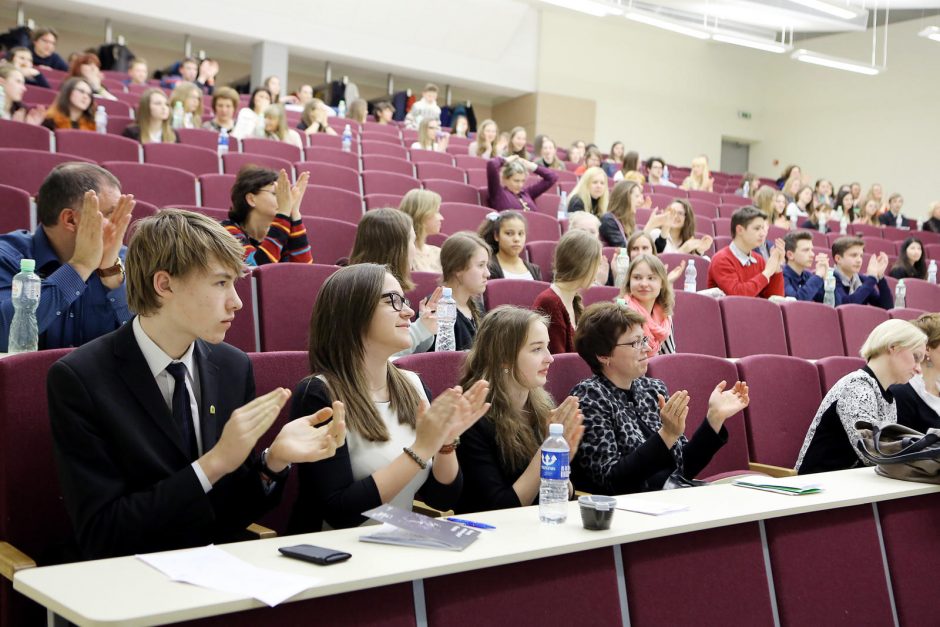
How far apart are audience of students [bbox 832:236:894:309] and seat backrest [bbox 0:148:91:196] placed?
4.17m

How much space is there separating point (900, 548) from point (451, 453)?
1055mm

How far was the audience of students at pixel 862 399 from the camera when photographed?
264cm

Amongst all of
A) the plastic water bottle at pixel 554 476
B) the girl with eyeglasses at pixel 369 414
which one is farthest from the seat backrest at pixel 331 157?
the plastic water bottle at pixel 554 476

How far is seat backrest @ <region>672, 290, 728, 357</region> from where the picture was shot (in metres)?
3.60

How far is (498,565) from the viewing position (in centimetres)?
A: 140

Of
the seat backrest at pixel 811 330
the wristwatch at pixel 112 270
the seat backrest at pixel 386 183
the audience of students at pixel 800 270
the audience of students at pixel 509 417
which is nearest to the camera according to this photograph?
the audience of students at pixel 509 417

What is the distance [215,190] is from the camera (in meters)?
4.07

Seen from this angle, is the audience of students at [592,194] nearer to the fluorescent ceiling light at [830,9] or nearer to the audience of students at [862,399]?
the audience of students at [862,399]

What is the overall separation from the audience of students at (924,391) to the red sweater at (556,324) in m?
1.04

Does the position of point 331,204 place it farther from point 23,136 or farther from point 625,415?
point 625,415

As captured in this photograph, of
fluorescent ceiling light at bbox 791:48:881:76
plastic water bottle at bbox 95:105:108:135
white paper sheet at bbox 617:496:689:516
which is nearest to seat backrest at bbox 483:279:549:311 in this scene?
white paper sheet at bbox 617:496:689:516

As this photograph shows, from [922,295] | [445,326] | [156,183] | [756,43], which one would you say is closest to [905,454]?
[445,326]

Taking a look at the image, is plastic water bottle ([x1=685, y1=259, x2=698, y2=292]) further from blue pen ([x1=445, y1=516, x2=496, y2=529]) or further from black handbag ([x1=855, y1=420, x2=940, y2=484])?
blue pen ([x1=445, y1=516, x2=496, y2=529])

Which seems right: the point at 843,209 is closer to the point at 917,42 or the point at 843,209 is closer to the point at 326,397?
the point at 917,42
